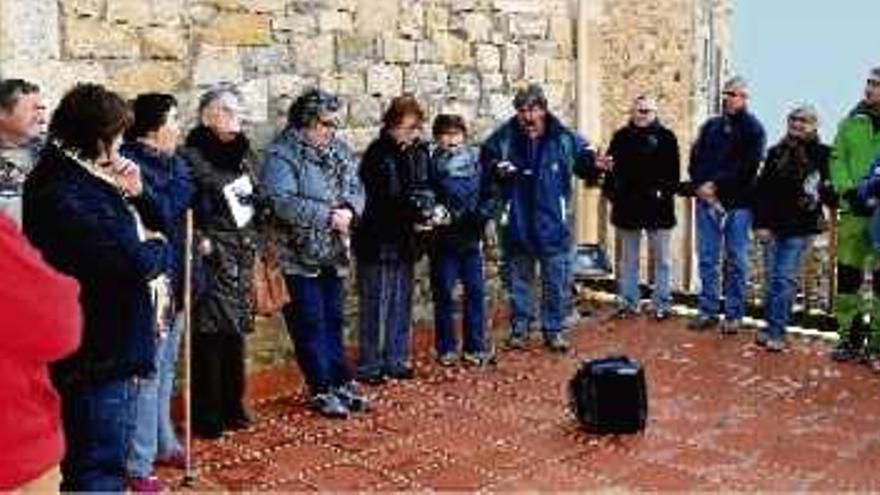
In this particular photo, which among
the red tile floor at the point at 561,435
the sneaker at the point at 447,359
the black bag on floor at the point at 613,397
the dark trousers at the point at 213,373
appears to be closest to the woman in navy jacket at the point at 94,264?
the red tile floor at the point at 561,435

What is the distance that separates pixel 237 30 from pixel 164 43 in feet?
1.58

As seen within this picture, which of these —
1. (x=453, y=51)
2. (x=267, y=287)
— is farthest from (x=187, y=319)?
(x=453, y=51)

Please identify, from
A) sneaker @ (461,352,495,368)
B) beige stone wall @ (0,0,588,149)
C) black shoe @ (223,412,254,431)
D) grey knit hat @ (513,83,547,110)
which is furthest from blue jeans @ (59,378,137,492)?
grey knit hat @ (513,83,547,110)

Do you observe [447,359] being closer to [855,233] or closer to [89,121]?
[855,233]

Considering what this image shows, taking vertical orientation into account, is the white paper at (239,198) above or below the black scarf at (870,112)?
below

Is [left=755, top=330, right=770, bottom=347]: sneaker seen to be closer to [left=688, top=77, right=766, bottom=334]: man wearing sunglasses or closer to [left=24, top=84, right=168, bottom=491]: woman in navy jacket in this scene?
[left=688, top=77, right=766, bottom=334]: man wearing sunglasses

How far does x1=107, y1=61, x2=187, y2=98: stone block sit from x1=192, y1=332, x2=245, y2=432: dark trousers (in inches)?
48.7

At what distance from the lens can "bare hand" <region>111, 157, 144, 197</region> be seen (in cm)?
423

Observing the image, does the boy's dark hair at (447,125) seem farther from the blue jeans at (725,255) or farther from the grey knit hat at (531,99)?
the blue jeans at (725,255)

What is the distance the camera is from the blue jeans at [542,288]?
7.68m

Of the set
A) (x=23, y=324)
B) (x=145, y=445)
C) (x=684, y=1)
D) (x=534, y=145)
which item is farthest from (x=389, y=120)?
(x=684, y=1)

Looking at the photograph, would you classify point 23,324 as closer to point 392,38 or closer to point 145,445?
point 145,445

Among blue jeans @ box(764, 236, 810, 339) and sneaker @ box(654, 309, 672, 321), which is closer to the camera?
blue jeans @ box(764, 236, 810, 339)

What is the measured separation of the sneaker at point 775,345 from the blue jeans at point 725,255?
43cm
